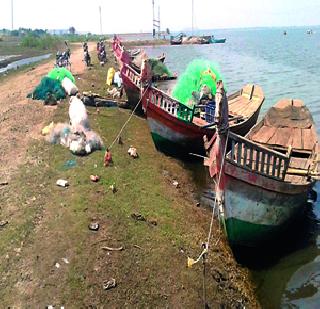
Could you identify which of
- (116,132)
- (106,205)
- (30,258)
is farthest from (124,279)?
(116,132)

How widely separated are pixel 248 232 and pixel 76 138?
22.2ft

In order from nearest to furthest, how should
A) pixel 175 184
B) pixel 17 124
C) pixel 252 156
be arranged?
pixel 252 156, pixel 175 184, pixel 17 124

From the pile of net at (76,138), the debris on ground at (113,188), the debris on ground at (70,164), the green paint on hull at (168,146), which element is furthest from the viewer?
the green paint on hull at (168,146)

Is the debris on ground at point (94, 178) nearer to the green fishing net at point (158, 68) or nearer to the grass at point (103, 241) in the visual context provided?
the grass at point (103, 241)

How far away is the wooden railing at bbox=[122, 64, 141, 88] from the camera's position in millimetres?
19642

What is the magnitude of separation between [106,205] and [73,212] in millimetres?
844

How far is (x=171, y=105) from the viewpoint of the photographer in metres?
15.4

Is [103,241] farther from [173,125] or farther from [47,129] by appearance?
[47,129]

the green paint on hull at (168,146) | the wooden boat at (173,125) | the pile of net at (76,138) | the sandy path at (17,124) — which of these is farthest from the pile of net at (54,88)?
the green paint on hull at (168,146)

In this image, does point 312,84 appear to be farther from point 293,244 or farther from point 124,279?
point 124,279

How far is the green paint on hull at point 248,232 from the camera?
9.79 m

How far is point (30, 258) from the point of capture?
8438mm

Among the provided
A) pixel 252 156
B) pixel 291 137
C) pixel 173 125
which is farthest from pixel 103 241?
pixel 291 137

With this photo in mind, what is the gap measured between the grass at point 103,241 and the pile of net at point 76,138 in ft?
1.71
